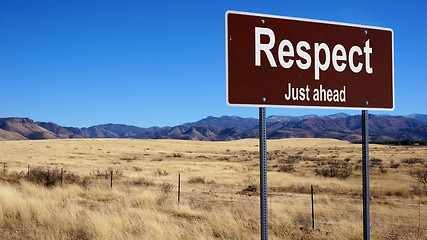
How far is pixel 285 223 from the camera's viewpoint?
9.70 metres

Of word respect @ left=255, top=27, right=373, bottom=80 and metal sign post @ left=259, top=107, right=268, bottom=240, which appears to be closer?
metal sign post @ left=259, top=107, right=268, bottom=240

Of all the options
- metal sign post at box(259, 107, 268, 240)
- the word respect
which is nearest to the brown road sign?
the word respect

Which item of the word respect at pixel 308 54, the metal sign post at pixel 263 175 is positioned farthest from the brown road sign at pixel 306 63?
the metal sign post at pixel 263 175

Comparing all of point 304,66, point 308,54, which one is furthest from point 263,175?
point 308,54

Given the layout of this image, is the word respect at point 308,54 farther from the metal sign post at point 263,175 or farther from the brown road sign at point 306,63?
the metal sign post at point 263,175

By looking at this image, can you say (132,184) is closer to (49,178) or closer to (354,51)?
(49,178)

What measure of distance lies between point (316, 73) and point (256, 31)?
85 centimetres

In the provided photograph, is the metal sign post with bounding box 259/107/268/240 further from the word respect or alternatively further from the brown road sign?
the word respect

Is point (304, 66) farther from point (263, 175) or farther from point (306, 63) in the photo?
point (263, 175)

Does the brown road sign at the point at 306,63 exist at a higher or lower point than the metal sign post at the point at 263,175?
higher

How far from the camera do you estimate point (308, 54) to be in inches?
154

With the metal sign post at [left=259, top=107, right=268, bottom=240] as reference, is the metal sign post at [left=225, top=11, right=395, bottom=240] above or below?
above

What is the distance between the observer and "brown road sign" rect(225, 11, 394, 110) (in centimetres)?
359

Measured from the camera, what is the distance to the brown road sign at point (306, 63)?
3592mm
